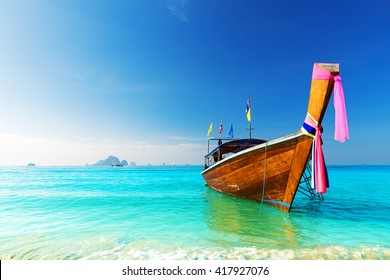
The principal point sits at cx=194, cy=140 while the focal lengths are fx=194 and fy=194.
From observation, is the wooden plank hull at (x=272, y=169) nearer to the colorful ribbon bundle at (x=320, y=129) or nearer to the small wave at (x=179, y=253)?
the colorful ribbon bundle at (x=320, y=129)

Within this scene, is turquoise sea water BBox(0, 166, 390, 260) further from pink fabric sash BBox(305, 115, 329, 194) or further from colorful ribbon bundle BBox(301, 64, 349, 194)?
colorful ribbon bundle BBox(301, 64, 349, 194)

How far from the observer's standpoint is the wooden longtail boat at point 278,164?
271 inches

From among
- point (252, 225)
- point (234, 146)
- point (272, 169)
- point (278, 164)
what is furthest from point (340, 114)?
point (234, 146)

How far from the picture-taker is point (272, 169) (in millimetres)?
8945

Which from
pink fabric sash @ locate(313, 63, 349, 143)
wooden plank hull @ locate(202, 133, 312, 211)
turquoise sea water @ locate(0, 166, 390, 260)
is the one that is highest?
pink fabric sash @ locate(313, 63, 349, 143)

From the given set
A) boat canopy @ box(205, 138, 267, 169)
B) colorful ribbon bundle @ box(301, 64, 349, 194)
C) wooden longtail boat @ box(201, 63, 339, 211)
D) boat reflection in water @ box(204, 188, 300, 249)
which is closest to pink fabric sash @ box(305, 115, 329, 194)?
colorful ribbon bundle @ box(301, 64, 349, 194)

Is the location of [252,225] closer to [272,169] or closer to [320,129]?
[272,169]

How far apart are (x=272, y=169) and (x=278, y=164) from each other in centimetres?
40

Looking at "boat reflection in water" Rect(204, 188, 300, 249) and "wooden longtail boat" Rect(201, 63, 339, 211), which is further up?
"wooden longtail boat" Rect(201, 63, 339, 211)

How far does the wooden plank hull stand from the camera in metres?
8.03

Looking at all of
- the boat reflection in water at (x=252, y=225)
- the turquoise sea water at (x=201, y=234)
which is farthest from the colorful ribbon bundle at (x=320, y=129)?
the boat reflection in water at (x=252, y=225)

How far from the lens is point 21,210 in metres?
12.0
